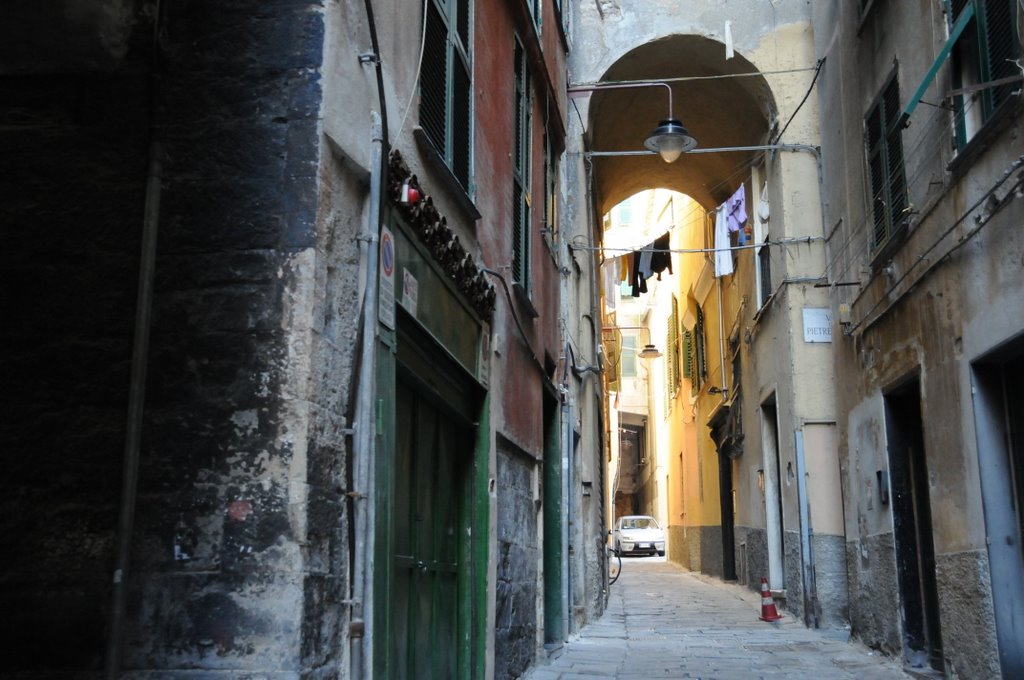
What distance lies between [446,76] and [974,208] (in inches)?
141

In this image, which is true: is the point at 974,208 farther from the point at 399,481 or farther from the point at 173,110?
the point at 173,110

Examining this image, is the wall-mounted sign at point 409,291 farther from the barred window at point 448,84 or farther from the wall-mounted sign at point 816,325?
the wall-mounted sign at point 816,325

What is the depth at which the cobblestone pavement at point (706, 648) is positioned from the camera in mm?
8852

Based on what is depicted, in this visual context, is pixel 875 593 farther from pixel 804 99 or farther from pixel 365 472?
pixel 365 472

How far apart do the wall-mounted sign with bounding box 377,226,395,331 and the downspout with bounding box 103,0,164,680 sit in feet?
3.35

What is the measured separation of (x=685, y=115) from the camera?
17.4m

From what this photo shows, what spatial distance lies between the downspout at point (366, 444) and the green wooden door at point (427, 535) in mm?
1136

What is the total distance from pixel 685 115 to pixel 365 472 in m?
14.5

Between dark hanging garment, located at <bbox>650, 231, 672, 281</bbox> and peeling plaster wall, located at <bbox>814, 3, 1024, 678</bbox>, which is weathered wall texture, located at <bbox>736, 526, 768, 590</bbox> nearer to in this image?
dark hanging garment, located at <bbox>650, 231, 672, 281</bbox>

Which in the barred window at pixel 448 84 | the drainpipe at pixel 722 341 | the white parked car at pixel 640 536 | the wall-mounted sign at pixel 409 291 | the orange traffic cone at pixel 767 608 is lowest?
the orange traffic cone at pixel 767 608

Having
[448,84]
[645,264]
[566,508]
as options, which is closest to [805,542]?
[566,508]

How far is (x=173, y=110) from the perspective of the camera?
3771 millimetres

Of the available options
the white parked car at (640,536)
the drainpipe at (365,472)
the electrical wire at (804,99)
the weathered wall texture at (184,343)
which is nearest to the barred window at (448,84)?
the drainpipe at (365,472)

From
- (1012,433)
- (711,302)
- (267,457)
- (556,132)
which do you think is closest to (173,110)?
(267,457)
